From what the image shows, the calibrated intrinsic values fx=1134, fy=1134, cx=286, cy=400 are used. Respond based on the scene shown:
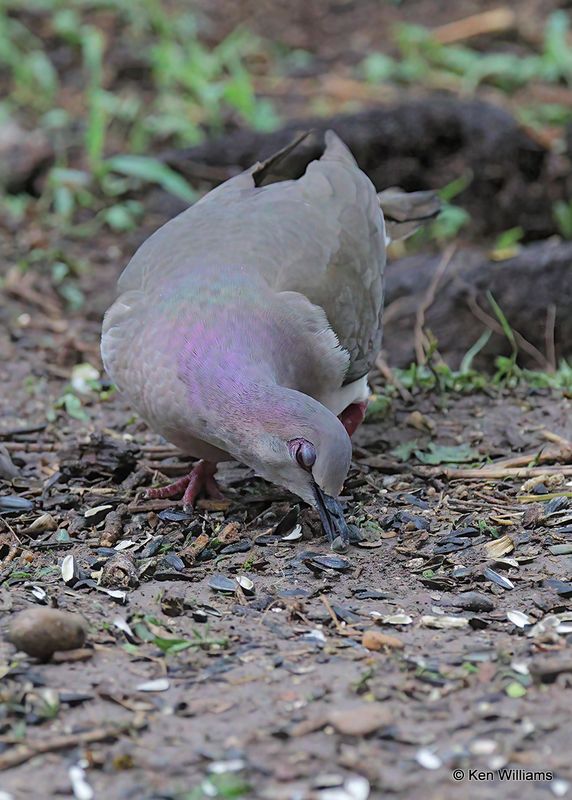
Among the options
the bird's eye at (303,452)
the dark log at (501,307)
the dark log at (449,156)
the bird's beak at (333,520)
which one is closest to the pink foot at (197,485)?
the bird's beak at (333,520)

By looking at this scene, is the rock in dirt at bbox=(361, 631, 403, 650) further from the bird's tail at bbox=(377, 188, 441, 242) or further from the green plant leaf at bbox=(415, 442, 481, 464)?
the bird's tail at bbox=(377, 188, 441, 242)

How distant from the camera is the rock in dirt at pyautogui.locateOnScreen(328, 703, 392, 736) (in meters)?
3.13

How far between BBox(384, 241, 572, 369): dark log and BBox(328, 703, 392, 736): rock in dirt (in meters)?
4.48

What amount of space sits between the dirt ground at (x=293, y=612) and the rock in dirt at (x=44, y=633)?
2.0 inches

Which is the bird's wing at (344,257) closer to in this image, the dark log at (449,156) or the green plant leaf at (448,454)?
the green plant leaf at (448,454)

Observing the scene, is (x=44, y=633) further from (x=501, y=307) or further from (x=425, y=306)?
(x=501, y=307)

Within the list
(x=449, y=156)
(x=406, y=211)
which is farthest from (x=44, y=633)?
(x=449, y=156)

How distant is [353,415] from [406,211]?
4.95 feet

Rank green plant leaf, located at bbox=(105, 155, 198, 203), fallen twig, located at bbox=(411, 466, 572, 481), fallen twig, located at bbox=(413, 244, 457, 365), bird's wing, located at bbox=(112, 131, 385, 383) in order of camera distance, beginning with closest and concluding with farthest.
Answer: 1. bird's wing, located at bbox=(112, 131, 385, 383)
2. fallen twig, located at bbox=(411, 466, 572, 481)
3. fallen twig, located at bbox=(413, 244, 457, 365)
4. green plant leaf, located at bbox=(105, 155, 198, 203)

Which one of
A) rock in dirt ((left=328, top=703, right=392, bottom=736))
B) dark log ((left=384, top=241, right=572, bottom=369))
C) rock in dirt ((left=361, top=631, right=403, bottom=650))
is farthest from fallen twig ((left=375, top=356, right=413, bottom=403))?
rock in dirt ((left=328, top=703, right=392, bottom=736))

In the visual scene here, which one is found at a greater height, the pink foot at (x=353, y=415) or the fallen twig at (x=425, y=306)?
the pink foot at (x=353, y=415)

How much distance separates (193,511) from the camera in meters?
5.08

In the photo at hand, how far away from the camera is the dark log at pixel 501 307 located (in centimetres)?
758

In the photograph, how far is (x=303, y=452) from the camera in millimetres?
4352
